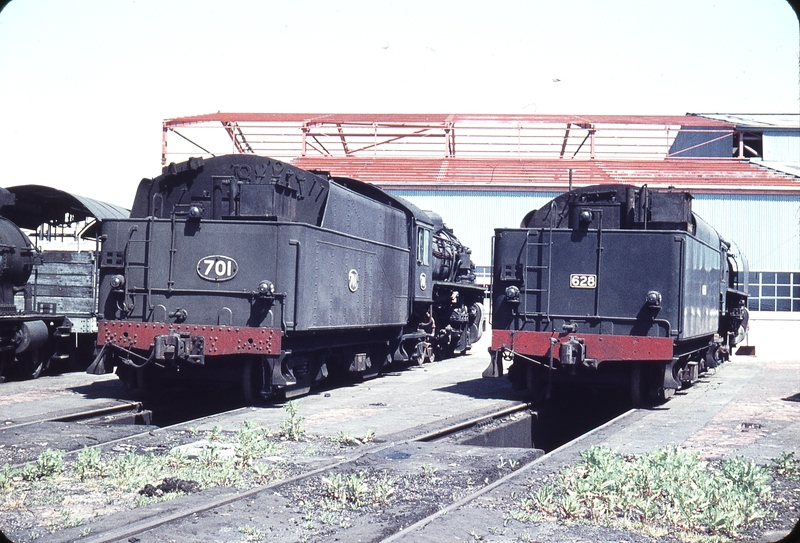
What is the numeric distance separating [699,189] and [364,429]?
2493cm

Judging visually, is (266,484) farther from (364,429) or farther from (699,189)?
(699,189)

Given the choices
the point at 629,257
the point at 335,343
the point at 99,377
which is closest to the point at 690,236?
the point at 629,257

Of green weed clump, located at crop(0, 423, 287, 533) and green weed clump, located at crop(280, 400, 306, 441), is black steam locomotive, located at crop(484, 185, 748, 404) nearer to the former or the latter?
green weed clump, located at crop(280, 400, 306, 441)

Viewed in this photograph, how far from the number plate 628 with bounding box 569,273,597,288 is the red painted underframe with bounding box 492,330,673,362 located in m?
0.74

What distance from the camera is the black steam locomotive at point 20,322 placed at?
13.7 meters

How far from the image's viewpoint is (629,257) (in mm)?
11273

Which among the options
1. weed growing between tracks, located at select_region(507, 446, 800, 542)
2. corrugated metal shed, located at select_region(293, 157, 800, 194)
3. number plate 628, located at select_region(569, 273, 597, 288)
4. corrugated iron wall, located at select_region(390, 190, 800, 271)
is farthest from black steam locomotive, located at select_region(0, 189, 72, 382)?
corrugated metal shed, located at select_region(293, 157, 800, 194)

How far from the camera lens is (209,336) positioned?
10.2m

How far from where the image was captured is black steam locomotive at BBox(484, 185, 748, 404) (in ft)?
36.2

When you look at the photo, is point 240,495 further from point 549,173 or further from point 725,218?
point 549,173

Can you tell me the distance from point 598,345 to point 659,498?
206 inches

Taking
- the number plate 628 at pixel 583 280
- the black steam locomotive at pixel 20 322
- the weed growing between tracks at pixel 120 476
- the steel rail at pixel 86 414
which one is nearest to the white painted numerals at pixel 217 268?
the steel rail at pixel 86 414

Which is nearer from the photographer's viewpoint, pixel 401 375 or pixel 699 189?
pixel 401 375

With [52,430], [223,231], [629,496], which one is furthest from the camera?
[223,231]
